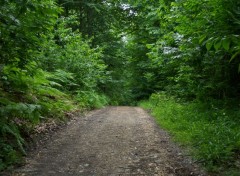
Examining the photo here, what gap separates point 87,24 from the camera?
23.1 m

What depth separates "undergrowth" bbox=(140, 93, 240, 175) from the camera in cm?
514

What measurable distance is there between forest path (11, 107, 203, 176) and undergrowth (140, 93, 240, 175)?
347 millimetres

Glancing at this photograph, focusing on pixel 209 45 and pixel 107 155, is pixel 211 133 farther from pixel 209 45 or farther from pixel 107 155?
pixel 209 45

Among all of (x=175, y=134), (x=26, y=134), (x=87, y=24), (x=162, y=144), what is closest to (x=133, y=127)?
(x=175, y=134)

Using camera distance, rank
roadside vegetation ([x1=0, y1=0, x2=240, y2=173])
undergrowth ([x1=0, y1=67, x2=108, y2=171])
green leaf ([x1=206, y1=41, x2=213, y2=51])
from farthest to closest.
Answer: undergrowth ([x1=0, y1=67, x2=108, y2=171]) → roadside vegetation ([x1=0, y1=0, x2=240, y2=173]) → green leaf ([x1=206, y1=41, x2=213, y2=51])

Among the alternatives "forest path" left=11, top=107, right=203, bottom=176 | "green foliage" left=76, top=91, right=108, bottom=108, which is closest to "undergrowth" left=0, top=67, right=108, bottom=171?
"forest path" left=11, top=107, right=203, bottom=176

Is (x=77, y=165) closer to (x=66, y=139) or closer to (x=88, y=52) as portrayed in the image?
(x=66, y=139)

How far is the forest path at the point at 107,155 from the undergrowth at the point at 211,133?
1.14 feet

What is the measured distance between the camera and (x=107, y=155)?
19.8ft

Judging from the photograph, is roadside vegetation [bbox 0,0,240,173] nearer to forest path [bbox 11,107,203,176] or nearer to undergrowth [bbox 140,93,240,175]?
undergrowth [bbox 140,93,240,175]

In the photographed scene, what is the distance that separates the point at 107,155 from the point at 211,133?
8.66 feet

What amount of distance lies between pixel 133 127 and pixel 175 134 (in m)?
1.90

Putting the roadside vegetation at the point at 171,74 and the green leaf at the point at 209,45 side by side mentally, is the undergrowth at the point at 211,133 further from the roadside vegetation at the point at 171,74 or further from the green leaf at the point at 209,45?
the green leaf at the point at 209,45

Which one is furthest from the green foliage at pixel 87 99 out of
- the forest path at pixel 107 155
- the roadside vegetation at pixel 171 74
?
the forest path at pixel 107 155
